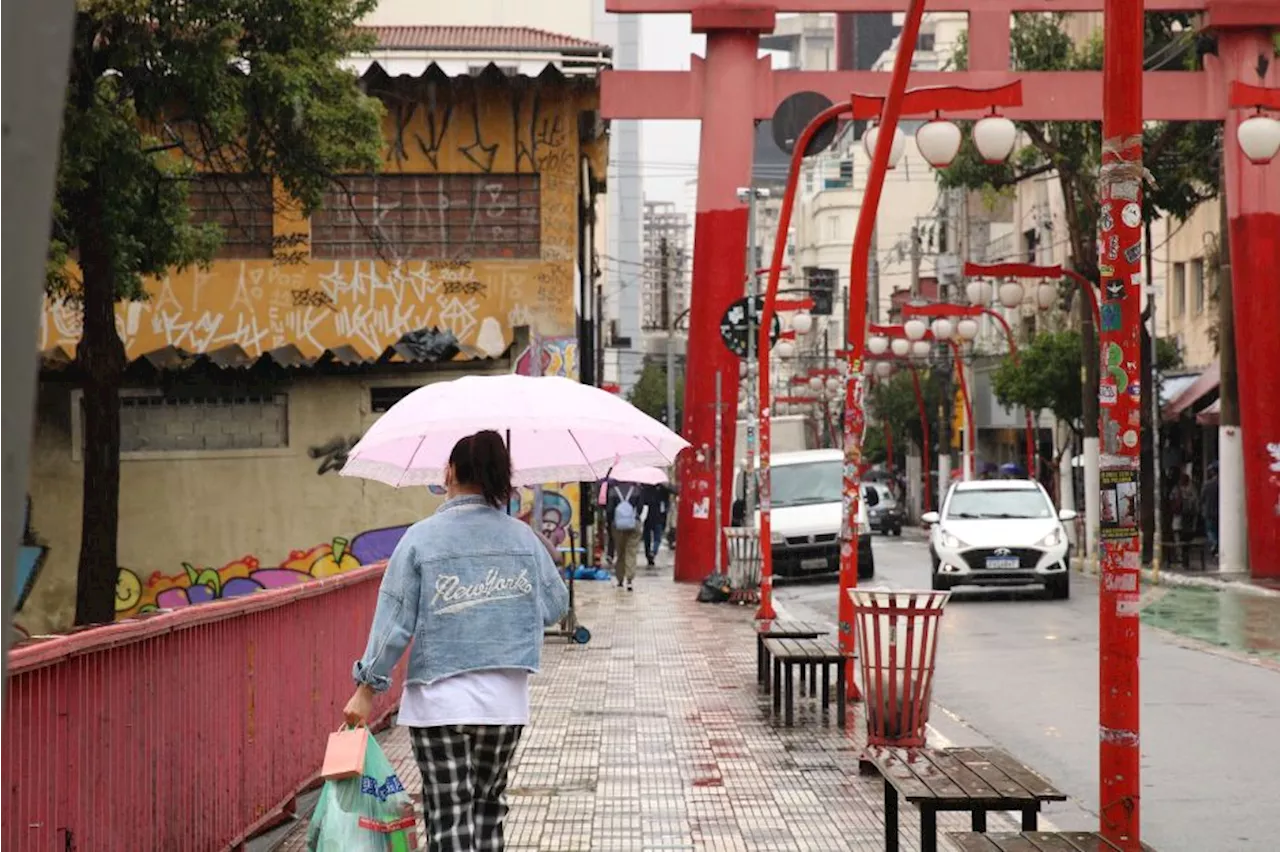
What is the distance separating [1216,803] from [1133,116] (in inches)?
180

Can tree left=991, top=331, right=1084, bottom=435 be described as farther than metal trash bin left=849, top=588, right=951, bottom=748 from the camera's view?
Yes

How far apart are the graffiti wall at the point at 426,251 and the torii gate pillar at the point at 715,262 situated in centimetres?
223

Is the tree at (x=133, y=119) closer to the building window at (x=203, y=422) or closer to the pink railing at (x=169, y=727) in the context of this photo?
the building window at (x=203, y=422)

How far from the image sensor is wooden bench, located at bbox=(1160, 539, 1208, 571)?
35.9m

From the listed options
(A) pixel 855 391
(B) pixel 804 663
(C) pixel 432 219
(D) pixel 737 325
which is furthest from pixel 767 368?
(B) pixel 804 663

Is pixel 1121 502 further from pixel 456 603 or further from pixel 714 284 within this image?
pixel 714 284

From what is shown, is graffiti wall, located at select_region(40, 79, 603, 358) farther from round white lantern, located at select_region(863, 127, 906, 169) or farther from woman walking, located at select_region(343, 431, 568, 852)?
woman walking, located at select_region(343, 431, 568, 852)

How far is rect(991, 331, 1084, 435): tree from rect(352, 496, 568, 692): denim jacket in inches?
1716

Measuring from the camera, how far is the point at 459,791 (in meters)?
6.39

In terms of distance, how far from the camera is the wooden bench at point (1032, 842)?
6.34m

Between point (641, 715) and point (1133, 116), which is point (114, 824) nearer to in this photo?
point (1133, 116)

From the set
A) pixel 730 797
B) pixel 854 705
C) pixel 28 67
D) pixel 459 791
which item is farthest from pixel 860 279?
pixel 28 67

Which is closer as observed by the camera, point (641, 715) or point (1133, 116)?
point (1133, 116)

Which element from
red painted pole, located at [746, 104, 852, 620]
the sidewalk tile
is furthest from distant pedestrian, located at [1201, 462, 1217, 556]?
the sidewalk tile
